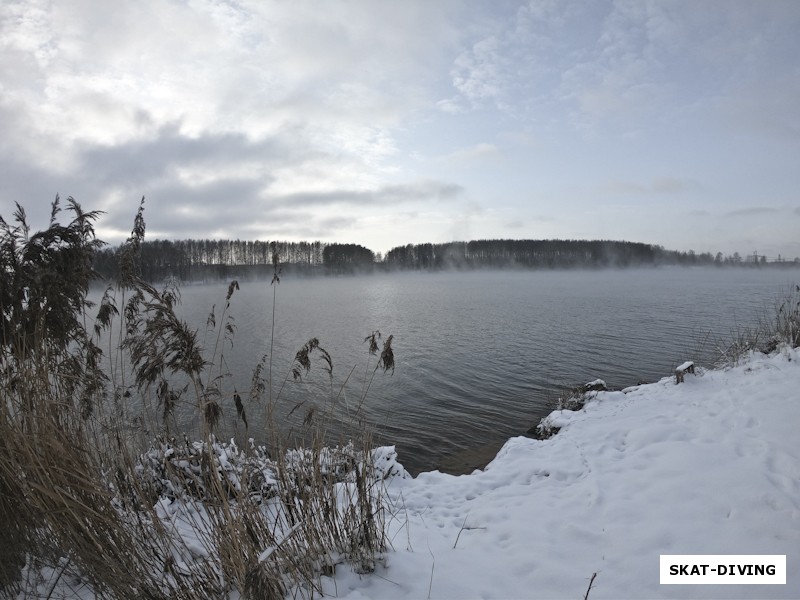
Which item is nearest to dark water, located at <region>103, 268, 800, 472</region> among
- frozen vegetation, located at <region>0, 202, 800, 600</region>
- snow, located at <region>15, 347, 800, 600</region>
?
frozen vegetation, located at <region>0, 202, 800, 600</region>

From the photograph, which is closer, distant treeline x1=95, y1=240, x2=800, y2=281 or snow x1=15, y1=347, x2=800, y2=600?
snow x1=15, y1=347, x2=800, y2=600

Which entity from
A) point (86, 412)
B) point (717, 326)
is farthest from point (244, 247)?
point (86, 412)

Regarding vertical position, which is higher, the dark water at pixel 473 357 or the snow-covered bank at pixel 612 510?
the snow-covered bank at pixel 612 510

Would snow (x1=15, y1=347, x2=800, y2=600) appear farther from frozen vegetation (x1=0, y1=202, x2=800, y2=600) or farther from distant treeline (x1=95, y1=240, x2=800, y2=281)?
distant treeline (x1=95, y1=240, x2=800, y2=281)

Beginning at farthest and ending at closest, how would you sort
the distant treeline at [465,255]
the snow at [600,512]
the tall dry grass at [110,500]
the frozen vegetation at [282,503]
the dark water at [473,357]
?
1. the distant treeline at [465,255]
2. the dark water at [473,357]
3. the snow at [600,512]
4. the frozen vegetation at [282,503]
5. the tall dry grass at [110,500]

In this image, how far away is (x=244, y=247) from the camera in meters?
138

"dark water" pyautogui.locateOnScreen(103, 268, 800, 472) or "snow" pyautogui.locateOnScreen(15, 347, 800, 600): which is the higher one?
"snow" pyautogui.locateOnScreen(15, 347, 800, 600)

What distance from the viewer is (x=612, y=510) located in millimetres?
4383

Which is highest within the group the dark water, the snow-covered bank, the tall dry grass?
the tall dry grass

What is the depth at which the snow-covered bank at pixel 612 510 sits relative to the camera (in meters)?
3.16

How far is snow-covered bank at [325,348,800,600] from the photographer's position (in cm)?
316

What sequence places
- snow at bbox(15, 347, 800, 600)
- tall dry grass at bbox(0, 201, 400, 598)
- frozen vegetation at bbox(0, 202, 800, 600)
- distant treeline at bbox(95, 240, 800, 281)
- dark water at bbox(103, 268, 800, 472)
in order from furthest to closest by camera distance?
distant treeline at bbox(95, 240, 800, 281)
dark water at bbox(103, 268, 800, 472)
snow at bbox(15, 347, 800, 600)
frozen vegetation at bbox(0, 202, 800, 600)
tall dry grass at bbox(0, 201, 400, 598)

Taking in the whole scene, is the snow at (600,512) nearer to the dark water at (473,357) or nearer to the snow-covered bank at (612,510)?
the snow-covered bank at (612,510)

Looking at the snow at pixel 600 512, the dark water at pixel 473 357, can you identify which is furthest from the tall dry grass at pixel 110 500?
the dark water at pixel 473 357
